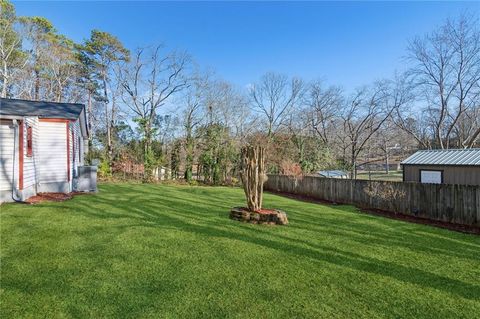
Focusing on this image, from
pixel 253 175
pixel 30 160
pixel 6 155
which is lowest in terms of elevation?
pixel 253 175

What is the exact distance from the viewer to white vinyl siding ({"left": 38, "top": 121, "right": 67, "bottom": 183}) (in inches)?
355

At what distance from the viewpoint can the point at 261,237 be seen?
4926 millimetres

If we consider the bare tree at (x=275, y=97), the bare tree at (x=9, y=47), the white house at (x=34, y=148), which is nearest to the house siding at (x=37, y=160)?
the white house at (x=34, y=148)

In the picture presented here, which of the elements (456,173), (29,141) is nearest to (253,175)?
(29,141)

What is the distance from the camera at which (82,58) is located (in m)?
23.4

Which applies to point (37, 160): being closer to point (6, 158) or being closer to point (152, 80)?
point (6, 158)

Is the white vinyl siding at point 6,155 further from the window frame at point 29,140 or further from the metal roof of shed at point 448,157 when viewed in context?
the metal roof of shed at point 448,157

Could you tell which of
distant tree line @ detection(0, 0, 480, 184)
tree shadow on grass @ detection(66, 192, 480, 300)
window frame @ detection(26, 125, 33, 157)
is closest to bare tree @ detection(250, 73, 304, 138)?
distant tree line @ detection(0, 0, 480, 184)

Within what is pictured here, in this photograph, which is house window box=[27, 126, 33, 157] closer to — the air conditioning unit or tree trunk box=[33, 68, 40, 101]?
the air conditioning unit

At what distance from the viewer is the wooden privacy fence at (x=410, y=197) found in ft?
25.0

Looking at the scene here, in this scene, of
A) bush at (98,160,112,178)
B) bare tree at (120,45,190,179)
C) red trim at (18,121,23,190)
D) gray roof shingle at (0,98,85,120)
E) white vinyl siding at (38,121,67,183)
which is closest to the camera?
red trim at (18,121,23,190)

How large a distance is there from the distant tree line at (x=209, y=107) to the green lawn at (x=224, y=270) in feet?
43.3

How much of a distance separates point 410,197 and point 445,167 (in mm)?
3251

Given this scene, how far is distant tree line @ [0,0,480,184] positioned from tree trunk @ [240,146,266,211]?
38.7 ft
